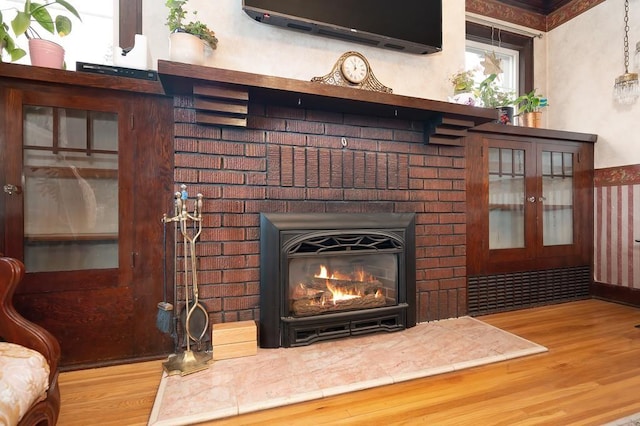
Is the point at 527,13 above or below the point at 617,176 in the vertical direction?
above

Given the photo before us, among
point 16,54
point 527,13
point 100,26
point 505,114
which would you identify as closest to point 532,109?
point 505,114

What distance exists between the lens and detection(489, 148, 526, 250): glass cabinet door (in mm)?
2701

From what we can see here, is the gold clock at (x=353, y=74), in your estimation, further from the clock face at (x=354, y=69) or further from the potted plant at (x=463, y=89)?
the potted plant at (x=463, y=89)

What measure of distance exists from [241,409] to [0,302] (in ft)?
3.33

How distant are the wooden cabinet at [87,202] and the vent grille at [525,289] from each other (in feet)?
7.90

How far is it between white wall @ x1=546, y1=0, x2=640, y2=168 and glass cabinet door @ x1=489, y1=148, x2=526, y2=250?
3.39 feet

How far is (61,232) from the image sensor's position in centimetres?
172

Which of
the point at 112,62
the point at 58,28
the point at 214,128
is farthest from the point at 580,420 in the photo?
the point at 58,28

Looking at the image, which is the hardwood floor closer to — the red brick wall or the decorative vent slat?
the red brick wall

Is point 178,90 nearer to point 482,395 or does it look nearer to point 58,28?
point 58,28

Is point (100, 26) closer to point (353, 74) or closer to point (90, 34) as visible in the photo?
point (90, 34)

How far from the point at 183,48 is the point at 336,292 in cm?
177

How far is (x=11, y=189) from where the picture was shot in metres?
1.60

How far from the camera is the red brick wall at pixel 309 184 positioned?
1871 mm
